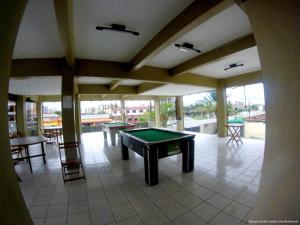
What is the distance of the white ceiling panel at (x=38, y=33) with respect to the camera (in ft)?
6.58

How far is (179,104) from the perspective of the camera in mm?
10781

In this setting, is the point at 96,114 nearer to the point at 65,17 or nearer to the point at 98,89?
the point at 98,89

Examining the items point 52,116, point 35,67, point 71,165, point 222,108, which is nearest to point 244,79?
point 222,108

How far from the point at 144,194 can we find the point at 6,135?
2272 mm

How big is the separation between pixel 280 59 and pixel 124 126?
5.75 m

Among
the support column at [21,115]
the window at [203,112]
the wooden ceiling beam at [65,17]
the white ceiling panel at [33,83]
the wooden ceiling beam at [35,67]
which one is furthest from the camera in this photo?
the window at [203,112]

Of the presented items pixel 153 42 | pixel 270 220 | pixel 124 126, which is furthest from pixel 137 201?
pixel 124 126

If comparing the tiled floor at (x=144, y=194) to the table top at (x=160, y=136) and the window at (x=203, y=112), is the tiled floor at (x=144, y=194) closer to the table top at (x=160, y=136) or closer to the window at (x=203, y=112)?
the table top at (x=160, y=136)

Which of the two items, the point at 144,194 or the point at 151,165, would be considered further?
the point at 151,165

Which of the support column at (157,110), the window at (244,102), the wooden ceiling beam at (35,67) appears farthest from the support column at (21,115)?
the window at (244,102)

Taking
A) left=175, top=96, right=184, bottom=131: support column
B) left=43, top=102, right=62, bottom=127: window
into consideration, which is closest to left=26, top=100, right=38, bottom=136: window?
left=43, top=102, right=62, bottom=127: window

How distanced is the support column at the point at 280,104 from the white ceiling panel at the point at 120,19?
1.43m

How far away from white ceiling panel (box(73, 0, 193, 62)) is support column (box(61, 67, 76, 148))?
32.5 inches

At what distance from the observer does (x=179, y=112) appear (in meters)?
10.7
